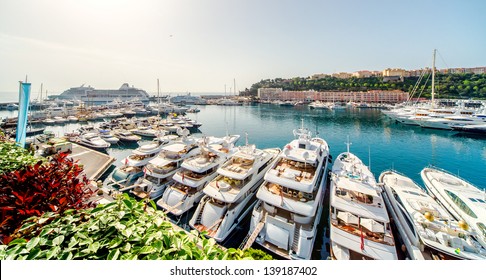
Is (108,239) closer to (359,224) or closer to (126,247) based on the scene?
(126,247)

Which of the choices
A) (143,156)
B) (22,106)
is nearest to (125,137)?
(143,156)

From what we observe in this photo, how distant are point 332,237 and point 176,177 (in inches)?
306

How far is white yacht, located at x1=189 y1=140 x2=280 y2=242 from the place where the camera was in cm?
793

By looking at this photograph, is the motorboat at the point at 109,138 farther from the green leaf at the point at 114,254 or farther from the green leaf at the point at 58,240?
the green leaf at the point at 114,254

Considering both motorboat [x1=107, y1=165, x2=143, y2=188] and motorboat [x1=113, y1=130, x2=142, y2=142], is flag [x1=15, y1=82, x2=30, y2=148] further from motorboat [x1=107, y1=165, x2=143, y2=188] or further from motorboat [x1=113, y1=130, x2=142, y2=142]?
motorboat [x1=113, y1=130, x2=142, y2=142]

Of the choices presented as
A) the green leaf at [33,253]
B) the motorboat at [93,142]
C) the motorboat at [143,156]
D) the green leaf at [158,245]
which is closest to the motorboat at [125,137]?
the motorboat at [93,142]

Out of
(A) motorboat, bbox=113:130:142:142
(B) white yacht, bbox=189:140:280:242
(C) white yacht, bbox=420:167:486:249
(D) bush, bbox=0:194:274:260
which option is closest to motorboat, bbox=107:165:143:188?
(B) white yacht, bbox=189:140:280:242

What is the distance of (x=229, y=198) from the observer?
27.3ft

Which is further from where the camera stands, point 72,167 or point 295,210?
point 295,210

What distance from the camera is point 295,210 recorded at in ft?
23.5

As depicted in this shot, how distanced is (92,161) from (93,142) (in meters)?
6.67

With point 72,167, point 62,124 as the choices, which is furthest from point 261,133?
point 62,124
